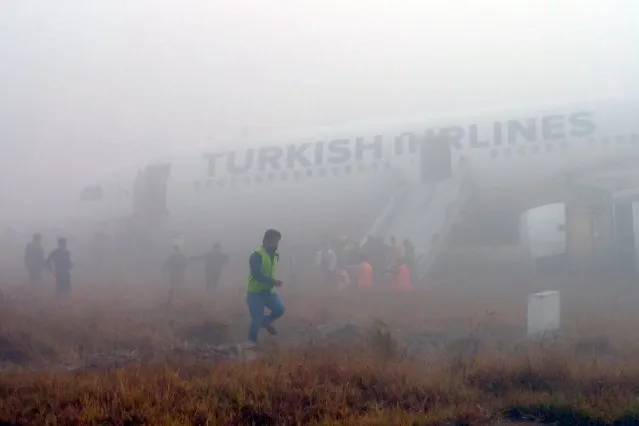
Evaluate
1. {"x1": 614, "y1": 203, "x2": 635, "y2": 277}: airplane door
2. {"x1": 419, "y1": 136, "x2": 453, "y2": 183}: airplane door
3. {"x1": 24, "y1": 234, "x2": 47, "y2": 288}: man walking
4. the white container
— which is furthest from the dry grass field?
{"x1": 419, "y1": 136, "x2": 453, "y2": 183}: airplane door

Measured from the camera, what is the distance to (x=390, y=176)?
1513cm

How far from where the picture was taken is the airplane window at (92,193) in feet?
62.0

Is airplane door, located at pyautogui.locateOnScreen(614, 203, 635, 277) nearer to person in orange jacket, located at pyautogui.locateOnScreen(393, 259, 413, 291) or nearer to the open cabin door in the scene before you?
person in orange jacket, located at pyautogui.locateOnScreen(393, 259, 413, 291)

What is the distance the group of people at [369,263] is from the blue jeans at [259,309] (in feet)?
15.6

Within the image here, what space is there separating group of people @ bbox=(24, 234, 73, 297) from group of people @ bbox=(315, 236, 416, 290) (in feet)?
14.8

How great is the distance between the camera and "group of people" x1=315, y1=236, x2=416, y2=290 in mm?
12141

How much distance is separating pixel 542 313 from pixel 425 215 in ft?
21.5

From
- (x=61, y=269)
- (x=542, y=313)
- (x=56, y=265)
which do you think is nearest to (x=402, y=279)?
(x=542, y=313)

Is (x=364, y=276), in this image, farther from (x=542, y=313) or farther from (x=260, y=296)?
(x=260, y=296)

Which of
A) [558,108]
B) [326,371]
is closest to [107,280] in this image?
[558,108]

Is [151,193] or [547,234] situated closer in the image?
[547,234]

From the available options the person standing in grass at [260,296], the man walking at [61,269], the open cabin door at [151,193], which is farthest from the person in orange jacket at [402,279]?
the open cabin door at [151,193]

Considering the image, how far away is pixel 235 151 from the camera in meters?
17.2

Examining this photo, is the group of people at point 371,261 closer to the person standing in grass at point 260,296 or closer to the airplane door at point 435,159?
Answer: the airplane door at point 435,159
